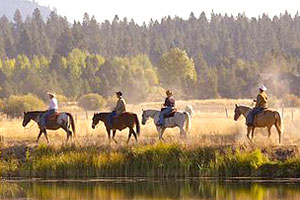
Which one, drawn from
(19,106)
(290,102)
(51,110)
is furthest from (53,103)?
(290,102)

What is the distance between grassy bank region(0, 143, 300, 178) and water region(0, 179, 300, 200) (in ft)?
2.87

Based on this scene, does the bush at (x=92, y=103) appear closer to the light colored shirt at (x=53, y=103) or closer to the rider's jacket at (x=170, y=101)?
the light colored shirt at (x=53, y=103)

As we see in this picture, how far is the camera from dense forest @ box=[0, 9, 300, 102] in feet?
365

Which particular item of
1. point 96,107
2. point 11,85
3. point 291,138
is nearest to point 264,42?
point 11,85

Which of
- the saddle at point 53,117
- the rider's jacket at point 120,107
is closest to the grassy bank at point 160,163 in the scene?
the rider's jacket at point 120,107

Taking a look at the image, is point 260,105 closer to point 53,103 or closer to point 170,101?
point 170,101

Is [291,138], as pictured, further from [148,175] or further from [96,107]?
[96,107]

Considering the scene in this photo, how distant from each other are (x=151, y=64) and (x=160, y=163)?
113 meters

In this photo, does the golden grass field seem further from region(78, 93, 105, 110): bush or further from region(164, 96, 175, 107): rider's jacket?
region(78, 93, 105, 110): bush

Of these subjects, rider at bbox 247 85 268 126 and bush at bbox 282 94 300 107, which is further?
bush at bbox 282 94 300 107

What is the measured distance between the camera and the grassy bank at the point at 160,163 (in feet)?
90.4

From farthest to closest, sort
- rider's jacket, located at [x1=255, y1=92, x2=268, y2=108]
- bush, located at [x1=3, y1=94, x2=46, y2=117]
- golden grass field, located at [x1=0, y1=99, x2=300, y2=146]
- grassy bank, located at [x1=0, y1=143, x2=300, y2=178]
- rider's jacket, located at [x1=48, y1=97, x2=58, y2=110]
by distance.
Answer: bush, located at [x1=3, y1=94, x2=46, y2=117] → rider's jacket, located at [x1=48, y1=97, x2=58, y2=110] → rider's jacket, located at [x1=255, y1=92, x2=268, y2=108] → golden grass field, located at [x1=0, y1=99, x2=300, y2=146] → grassy bank, located at [x1=0, y1=143, x2=300, y2=178]

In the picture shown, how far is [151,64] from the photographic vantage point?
141000mm

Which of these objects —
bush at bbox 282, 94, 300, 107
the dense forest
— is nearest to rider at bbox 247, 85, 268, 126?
Result: bush at bbox 282, 94, 300, 107
